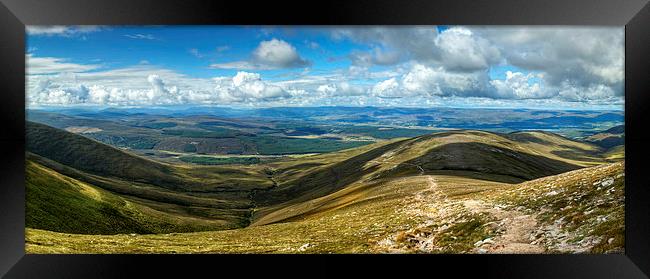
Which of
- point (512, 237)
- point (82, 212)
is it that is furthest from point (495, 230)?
point (82, 212)

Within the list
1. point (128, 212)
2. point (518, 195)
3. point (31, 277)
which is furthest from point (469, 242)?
point (128, 212)

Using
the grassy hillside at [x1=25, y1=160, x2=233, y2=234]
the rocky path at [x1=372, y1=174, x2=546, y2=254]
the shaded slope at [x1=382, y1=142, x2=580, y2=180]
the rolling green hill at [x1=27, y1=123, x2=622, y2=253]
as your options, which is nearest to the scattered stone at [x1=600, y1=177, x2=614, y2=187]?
the rolling green hill at [x1=27, y1=123, x2=622, y2=253]

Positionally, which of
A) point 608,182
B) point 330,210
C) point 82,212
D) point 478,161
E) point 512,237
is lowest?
point 82,212

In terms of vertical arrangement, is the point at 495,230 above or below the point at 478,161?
above

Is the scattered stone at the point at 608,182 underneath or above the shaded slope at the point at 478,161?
above

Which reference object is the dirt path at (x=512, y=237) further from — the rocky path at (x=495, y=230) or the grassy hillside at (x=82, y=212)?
the grassy hillside at (x=82, y=212)

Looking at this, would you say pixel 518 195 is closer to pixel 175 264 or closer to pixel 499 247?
pixel 499 247
